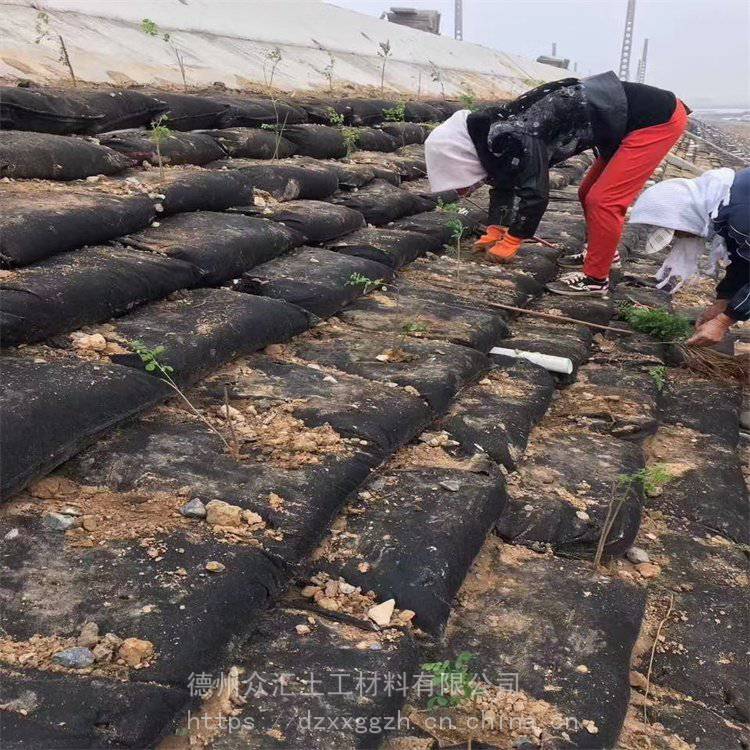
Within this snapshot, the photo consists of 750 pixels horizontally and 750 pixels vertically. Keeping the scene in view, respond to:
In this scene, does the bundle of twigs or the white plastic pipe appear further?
the bundle of twigs

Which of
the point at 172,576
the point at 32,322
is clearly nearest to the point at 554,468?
the point at 172,576

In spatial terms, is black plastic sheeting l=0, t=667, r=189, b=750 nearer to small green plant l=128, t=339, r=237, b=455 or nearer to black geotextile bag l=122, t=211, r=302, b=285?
small green plant l=128, t=339, r=237, b=455

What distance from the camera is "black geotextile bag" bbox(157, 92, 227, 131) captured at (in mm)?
3643

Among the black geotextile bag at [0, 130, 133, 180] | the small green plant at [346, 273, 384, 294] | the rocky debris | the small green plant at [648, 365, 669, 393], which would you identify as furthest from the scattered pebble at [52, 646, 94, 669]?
the small green plant at [648, 365, 669, 393]

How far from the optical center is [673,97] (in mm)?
3318

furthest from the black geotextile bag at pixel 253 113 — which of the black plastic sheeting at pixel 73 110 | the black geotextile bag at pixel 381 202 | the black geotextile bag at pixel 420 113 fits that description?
the black geotextile bag at pixel 420 113

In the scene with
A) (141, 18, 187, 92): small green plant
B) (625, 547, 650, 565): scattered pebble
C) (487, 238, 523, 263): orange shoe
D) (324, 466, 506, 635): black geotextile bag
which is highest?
(141, 18, 187, 92): small green plant

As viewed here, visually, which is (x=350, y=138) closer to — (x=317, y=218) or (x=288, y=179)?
(x=288, y=179)

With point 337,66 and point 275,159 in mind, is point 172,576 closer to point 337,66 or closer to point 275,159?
point 275,159

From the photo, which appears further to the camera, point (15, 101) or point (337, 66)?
point (337, 66)

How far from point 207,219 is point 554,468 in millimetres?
1520

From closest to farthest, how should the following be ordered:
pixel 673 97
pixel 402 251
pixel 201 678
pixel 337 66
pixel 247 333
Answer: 1. pixel 201 678
2. pixel 247 333
3. pixel 402 251
4. pixel 673 97
5. pixel 337 66

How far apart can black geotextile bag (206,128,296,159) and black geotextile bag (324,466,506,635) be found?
2.42 meters

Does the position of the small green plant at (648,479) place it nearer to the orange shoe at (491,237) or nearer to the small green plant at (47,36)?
the orange shoe at (491,237)
